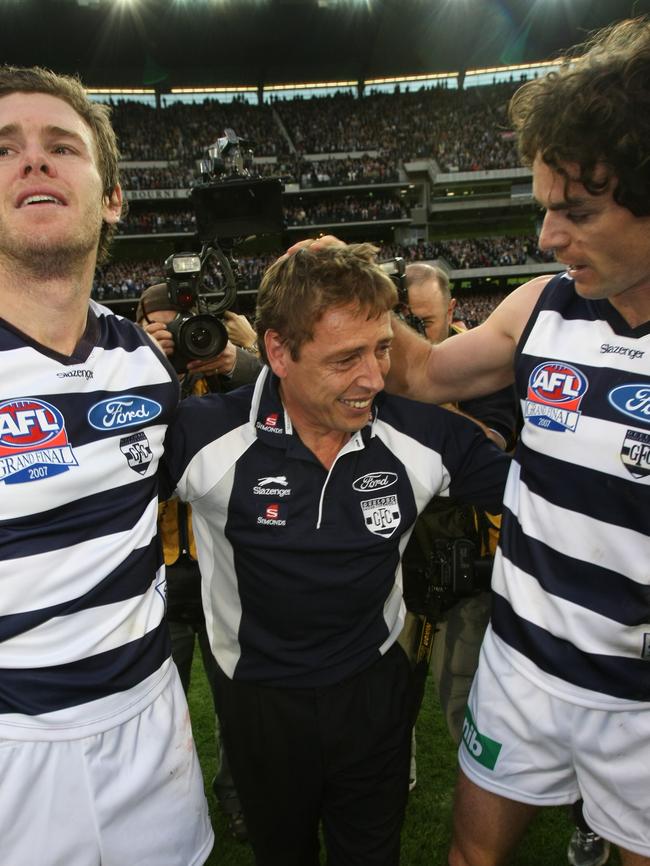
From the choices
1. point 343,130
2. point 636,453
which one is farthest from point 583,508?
point 343,130

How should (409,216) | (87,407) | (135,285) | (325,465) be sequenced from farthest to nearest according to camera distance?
(409,216) < (135,285) < (325,465) < (87,407)

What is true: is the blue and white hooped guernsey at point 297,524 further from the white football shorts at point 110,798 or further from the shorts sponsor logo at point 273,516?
the white football shorts at point 110,798

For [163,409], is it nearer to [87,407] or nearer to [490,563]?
[87,407]

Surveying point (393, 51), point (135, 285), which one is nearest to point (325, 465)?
point (135, 285)

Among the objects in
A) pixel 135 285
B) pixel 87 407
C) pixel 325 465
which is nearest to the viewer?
pixel 87 407

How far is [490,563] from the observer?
81.7 inches

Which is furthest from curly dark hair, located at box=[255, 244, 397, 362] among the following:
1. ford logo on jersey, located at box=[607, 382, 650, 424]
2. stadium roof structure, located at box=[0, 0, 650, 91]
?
stadium roof structure, located at box=[0, 0, 650, 91]

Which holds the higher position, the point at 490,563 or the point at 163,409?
the point at 163,409

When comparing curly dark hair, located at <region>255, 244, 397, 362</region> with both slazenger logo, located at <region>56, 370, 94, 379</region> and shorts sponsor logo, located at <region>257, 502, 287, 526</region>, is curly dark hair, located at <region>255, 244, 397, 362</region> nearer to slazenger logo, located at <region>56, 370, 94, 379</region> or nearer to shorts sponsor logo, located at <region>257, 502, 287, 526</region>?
shorts sponsor logo, located at <region>257, 502, 287, 526</region>

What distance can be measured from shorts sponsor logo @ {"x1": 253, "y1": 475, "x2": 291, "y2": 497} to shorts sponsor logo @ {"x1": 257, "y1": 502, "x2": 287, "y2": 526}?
3 centimetres

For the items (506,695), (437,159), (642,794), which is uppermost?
(437,159)

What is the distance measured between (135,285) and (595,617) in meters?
25.1

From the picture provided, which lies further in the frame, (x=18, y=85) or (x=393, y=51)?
(x=393, y=51)

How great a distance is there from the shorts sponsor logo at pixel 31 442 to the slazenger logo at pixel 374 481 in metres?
0.75
